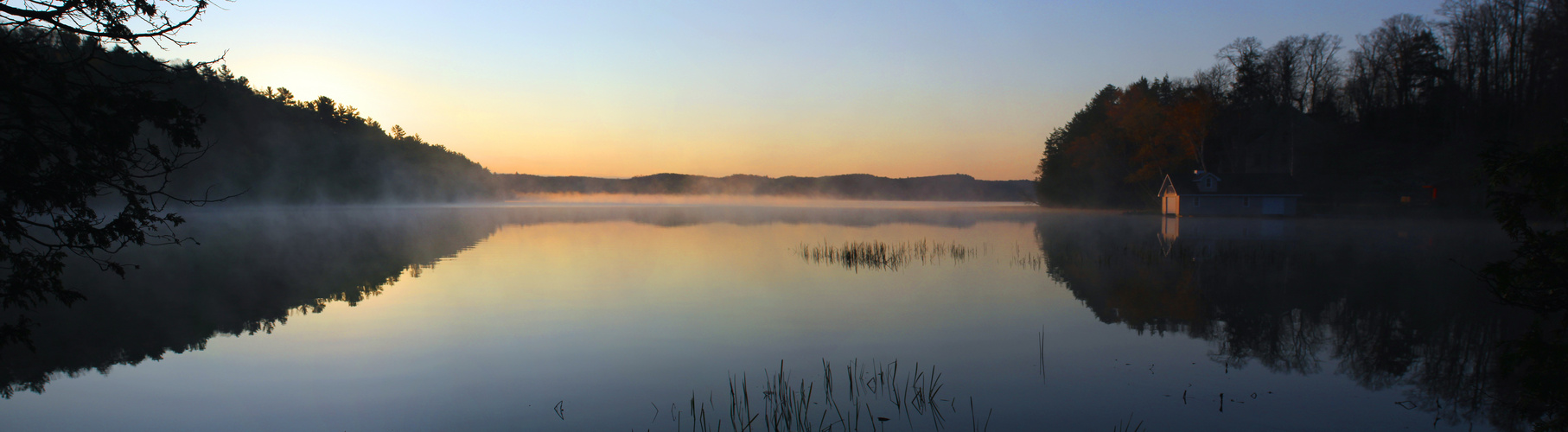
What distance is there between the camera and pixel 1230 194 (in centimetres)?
4856

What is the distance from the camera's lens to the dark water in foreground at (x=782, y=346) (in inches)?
280

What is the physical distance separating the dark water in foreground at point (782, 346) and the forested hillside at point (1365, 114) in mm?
28067

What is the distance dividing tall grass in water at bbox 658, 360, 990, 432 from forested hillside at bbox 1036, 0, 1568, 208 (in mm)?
40732

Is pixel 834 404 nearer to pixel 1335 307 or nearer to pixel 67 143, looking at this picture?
pixel 67 143

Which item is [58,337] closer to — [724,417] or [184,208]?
[724,417]

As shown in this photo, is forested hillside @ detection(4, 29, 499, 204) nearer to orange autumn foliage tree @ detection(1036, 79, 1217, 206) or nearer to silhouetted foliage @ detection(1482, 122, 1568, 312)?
silhouetted foliage @ detection(1482, 122, 1568, 312)

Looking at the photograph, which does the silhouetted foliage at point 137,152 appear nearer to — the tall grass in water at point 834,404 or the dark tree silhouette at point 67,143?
the dark tree silhouette at point 67,143

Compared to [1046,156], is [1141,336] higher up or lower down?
lower down

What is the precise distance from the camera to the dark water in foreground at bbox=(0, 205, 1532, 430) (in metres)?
7.10

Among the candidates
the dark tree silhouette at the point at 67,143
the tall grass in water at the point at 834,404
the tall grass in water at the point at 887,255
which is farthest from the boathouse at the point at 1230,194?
the dark tree silhouette at the point at 67,143

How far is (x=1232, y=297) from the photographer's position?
1359 centimetres

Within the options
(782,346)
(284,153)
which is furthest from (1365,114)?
(284,153)

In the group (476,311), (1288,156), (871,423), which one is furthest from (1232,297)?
(1288,156)

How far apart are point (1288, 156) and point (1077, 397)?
190 ft
